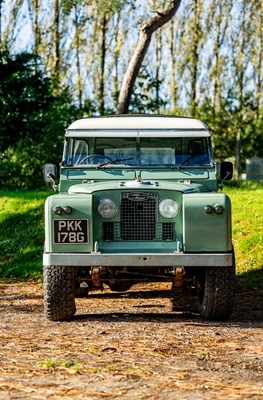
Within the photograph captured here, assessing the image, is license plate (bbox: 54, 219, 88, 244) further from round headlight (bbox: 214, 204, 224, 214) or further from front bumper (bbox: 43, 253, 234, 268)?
round headlight (bbox: 214, 204, 224, 214)

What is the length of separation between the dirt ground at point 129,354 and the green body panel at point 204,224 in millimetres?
870

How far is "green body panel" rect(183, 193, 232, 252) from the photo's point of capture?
10.1 meters

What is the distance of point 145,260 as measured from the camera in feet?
33.2

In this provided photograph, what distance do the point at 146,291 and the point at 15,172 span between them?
15895mm

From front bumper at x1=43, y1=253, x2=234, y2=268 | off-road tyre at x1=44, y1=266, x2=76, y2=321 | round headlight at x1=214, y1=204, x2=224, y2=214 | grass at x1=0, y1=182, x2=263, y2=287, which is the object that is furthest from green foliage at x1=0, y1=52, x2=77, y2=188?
round headlight at x1=214, y1=204, x2=224, y2=214

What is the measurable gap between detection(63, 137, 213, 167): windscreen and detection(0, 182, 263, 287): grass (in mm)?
3750

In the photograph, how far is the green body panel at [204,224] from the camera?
10117 mm

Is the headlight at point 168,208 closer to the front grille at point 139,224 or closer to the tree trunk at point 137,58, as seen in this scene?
the front grille at point 139,224

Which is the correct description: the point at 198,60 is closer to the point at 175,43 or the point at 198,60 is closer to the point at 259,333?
the point at 175,43

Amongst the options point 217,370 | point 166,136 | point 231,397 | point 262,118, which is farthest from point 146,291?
point 262,118

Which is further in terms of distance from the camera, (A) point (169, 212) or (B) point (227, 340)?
(A) point (169, 212)

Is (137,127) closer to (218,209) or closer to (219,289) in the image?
(218,209)

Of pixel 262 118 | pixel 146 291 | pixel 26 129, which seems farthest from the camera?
pixel 262 118

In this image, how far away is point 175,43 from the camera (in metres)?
45.0
